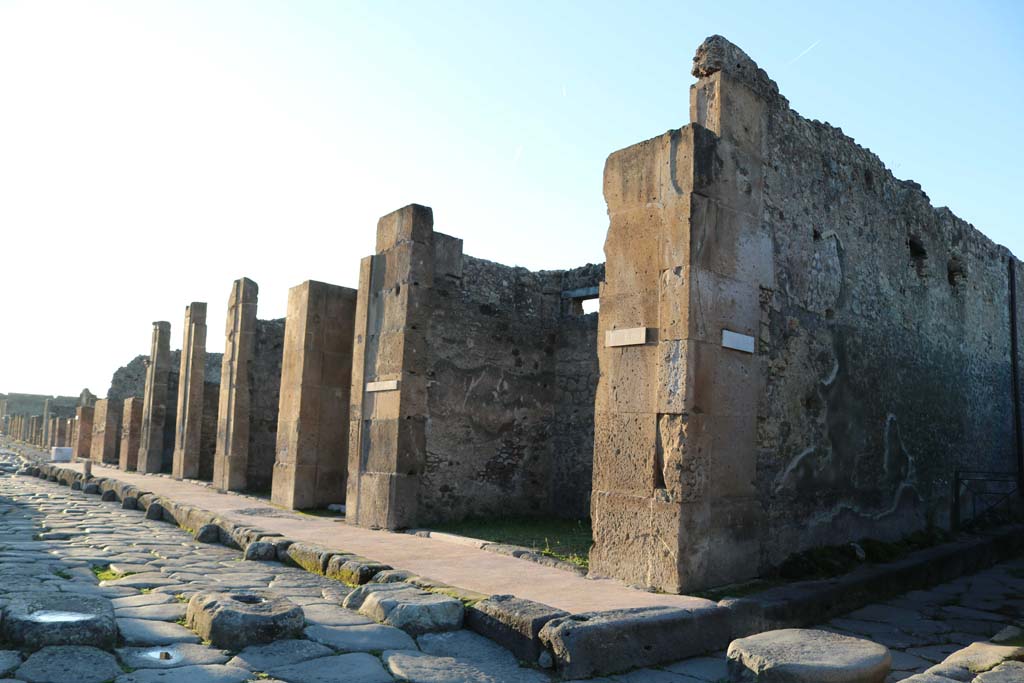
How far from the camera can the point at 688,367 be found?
5258 mm

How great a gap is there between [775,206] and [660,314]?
155 centimetres

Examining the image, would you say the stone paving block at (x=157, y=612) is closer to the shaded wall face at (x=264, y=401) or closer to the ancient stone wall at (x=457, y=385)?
the ancient stone wall at (x=457, y=385)

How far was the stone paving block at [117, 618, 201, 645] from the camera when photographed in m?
3.73

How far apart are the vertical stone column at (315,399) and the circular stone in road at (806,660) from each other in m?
7.56

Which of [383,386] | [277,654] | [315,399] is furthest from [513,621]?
[315,399]

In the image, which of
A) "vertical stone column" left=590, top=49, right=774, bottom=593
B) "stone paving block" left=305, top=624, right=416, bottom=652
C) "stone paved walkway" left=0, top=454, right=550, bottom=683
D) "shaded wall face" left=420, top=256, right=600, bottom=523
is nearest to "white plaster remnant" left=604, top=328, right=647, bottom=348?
"vertical stone column" left=590, top=49, right=774, bottom=593

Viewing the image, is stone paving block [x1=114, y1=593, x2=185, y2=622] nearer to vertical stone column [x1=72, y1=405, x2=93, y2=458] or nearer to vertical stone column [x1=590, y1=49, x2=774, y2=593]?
vertical stone column [x1=590, y1=49, x2=774, y2=593]

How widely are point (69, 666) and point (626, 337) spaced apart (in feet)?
12.6

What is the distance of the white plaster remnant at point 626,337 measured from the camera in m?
5.55

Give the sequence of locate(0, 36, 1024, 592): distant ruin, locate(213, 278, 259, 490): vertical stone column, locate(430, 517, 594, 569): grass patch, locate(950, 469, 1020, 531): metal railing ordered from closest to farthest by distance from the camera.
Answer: locate(0, 36, 1024, 592): distant ruin → locate(430, 517, 594, 569): grass patch → locate(950, 469, 1020, 531): metal railing → locate(213, 278, 259, 490): vertical stone column

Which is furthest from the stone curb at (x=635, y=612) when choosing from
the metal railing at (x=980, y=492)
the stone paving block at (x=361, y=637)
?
the metal railing at (x=980, y=492)

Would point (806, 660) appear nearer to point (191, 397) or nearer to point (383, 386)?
point (383, 386)

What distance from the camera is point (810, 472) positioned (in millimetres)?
6371

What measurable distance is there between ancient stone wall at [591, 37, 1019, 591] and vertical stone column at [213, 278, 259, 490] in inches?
335
